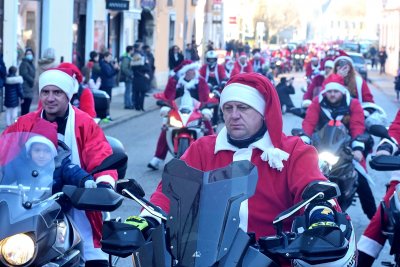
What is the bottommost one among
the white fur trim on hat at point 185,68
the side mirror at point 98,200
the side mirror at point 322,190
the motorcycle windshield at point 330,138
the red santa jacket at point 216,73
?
the red santa jacket at point 216,73

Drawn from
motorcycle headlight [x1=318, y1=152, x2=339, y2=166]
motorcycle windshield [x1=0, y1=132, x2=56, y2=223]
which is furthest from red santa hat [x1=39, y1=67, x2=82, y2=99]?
motorcycle headlight [x1=318, y1=152, x2=339, y2=166]

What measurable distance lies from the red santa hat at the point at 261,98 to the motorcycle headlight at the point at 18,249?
1.19m

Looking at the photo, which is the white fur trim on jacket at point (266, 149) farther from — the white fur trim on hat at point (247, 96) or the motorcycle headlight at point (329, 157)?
the motorcycle headlight at point (329, 157)

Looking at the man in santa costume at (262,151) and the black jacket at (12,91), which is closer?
the man in santa costume at (262,151)

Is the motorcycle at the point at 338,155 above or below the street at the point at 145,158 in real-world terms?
above

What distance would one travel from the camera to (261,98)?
16.4 feet

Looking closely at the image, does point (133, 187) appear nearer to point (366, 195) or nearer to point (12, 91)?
point (366, 195)

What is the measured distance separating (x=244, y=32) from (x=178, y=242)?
81379 millimetres

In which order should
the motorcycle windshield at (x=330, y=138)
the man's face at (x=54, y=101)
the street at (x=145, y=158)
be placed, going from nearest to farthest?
the man's face at (x=54, y=101) → the motorcycle windshield at (x=330, y=138) → the street at (x=145, y=158)

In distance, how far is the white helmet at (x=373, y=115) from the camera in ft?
34.7

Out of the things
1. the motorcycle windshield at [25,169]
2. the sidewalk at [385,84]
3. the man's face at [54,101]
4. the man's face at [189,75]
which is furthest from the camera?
the sidewalk at [385,84]

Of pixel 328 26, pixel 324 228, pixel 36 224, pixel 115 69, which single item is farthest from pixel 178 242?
pixel 328 26

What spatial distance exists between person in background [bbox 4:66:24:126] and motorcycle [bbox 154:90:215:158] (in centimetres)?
555

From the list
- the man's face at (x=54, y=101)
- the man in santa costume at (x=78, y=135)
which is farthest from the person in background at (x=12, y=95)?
the man's face at (x=54, y=101)
